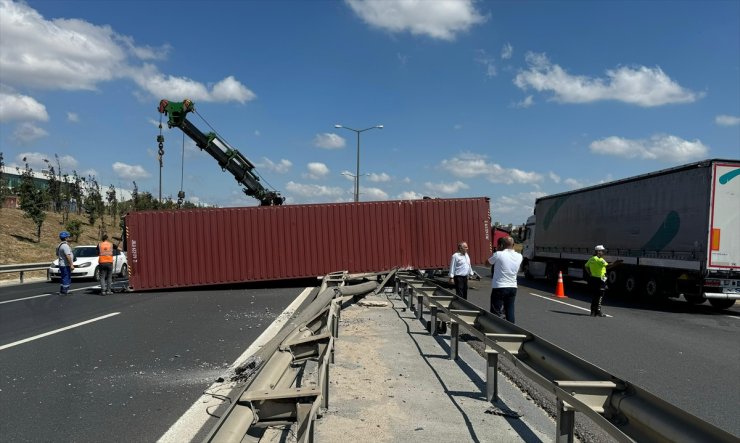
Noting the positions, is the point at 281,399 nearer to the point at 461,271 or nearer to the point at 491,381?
the point at 491,381

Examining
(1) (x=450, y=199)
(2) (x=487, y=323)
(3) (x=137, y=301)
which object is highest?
(1) (x=450, y=199)

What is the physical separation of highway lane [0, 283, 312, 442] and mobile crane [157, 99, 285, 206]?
34.7 ft

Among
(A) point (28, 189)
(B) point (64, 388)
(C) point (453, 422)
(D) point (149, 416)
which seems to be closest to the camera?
(C) point (453, 422)

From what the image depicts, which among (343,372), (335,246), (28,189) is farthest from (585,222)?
(28,189)

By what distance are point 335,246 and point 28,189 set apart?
22.1 metres

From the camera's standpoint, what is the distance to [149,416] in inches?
196

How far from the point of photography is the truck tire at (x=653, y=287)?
15.8m

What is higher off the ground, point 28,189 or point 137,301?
point 28,189

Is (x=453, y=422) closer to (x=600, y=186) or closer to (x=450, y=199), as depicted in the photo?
(x=450, y=199)

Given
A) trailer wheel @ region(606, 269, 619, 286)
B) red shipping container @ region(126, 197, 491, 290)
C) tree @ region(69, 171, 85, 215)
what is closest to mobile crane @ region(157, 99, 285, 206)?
red shipping container @ region(126, 197, 491, 290)

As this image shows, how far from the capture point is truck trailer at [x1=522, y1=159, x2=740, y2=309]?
13.8m

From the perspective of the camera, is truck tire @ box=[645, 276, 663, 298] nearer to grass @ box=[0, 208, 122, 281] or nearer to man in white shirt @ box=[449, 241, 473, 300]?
man in white shirt @ box=[449, 241, 473, 300]

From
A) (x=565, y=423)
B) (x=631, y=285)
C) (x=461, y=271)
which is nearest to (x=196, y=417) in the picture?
(x=565, y=423)

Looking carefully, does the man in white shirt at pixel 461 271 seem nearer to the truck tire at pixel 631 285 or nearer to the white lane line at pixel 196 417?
the white lane line at pixel 196 417
